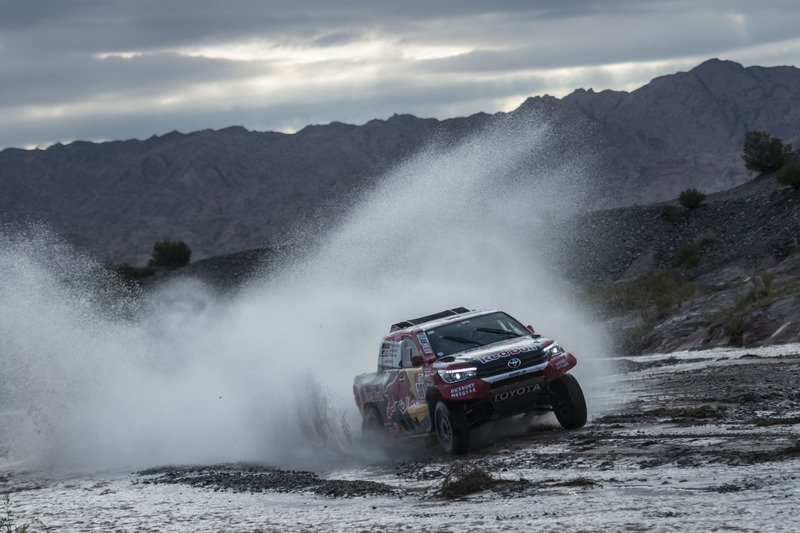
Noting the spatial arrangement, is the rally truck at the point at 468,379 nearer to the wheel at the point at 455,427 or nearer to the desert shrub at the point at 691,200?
the wheel at the point at 455,427

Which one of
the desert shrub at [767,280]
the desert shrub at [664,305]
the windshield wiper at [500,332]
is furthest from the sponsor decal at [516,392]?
the desert shrub at [664,305]

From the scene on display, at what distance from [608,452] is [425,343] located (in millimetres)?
3640

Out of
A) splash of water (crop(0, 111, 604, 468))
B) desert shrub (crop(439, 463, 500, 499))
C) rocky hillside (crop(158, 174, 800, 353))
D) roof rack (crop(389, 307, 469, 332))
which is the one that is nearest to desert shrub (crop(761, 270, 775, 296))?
rocky hillside (crop(158, 174, 800, 353))

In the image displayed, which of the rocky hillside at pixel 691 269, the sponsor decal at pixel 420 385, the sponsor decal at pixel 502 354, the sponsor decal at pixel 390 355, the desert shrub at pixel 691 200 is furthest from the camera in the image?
the desert shrub at pixel 691 200

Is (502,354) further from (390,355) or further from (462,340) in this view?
(390,355)

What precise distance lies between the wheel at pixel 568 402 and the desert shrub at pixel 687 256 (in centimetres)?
3252

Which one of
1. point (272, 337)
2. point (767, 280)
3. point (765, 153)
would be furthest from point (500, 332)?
point (765, 153)

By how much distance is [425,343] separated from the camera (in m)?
13.0

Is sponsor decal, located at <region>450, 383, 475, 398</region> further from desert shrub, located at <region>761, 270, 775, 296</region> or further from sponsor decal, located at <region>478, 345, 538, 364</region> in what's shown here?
desert shrub, located at <region>761, 270, 775, 296</region>

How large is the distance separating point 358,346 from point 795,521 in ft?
50.6

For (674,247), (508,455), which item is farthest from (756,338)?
(674,247)

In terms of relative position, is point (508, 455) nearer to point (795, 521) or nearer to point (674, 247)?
point (795, 521)

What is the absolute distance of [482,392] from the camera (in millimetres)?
11711

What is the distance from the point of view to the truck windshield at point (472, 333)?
1291 cm
